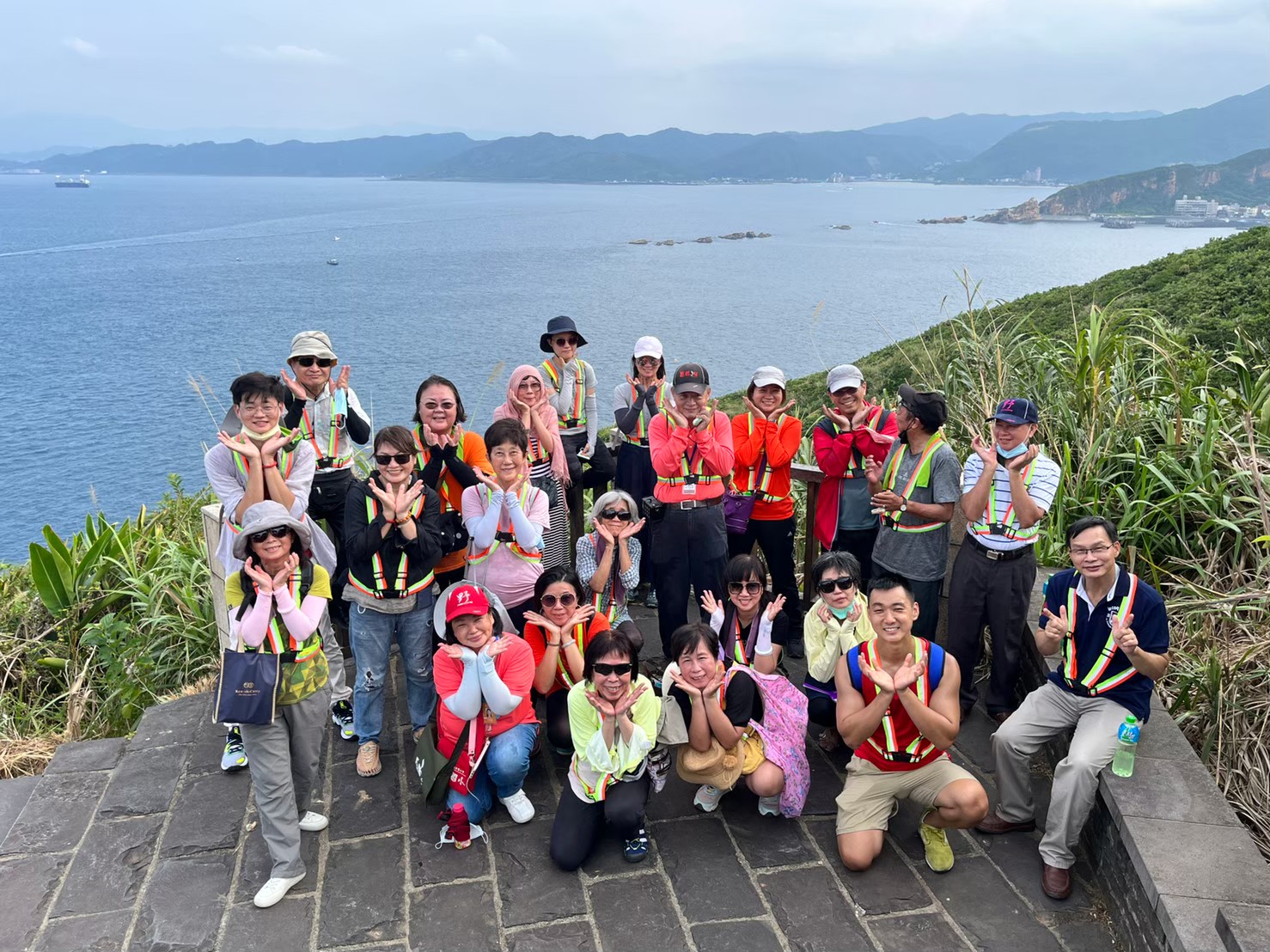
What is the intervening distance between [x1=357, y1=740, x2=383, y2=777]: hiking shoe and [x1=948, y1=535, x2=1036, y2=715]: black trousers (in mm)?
2953

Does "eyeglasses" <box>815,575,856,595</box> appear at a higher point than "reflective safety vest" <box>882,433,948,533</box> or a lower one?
lower

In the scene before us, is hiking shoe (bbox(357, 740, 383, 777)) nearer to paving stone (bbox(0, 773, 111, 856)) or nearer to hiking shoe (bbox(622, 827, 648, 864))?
paving stone (bbox(0, 773, 111, 856))

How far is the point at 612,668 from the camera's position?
3711 mm

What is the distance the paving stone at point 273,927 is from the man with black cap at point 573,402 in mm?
2665

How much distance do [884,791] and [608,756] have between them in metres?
1.21

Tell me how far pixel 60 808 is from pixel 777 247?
8484 cm

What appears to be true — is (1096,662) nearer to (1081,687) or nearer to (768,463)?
(1081,687)

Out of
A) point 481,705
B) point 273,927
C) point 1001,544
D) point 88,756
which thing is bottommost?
point 88,756

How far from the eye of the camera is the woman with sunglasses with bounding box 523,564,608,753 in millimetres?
4152

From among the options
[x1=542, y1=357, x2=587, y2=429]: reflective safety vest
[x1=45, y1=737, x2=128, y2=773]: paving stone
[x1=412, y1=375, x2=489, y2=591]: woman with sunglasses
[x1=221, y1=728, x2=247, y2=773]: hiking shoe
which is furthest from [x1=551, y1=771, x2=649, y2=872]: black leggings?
[x1=542, y1=357, x2=587, y2=429]: reflective safety vest

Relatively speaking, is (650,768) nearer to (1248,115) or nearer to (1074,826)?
(1074,826)

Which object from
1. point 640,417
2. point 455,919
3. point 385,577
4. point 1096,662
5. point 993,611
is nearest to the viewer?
point 455,919

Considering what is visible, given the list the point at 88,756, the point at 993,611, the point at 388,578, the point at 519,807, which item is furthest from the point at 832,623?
the point at 88,756

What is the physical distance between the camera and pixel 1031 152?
192 m
